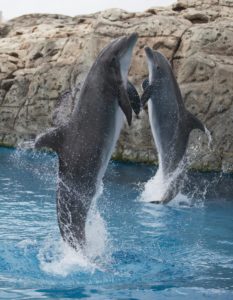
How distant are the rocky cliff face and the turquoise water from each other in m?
3.09

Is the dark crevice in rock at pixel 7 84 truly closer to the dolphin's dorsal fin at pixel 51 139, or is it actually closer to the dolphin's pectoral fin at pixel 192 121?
the dolphin's pectoral fin at pixel 192 121

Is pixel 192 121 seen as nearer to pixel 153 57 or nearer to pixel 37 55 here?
pixel 153 57

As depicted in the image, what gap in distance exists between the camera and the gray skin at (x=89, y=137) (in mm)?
5363

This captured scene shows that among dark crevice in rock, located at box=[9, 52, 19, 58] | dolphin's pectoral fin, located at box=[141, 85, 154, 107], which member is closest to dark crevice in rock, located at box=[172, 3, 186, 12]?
dark crevice in rock, located at box=[9, 52, 19, 58]

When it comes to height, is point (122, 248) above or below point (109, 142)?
below

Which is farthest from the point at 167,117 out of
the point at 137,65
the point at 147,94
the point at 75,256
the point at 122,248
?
the point at 137,65

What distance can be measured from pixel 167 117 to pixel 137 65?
256 inches

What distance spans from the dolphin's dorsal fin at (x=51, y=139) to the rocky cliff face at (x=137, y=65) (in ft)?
27.9

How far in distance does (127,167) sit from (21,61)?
6.19 m

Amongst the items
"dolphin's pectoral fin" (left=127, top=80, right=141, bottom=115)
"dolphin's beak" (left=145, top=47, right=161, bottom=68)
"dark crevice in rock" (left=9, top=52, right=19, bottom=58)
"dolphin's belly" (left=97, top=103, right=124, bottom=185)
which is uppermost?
"dolphin's pectoral fin" (left=127, top=80, right=141, bottom=115)

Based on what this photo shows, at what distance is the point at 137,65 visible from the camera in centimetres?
1497

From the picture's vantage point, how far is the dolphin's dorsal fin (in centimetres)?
517

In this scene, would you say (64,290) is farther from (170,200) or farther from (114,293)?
(170,200)

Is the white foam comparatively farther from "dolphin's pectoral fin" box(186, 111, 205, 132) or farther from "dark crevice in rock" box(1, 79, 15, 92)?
"dark crevice in rock" box(1, 79, 15, 92)
